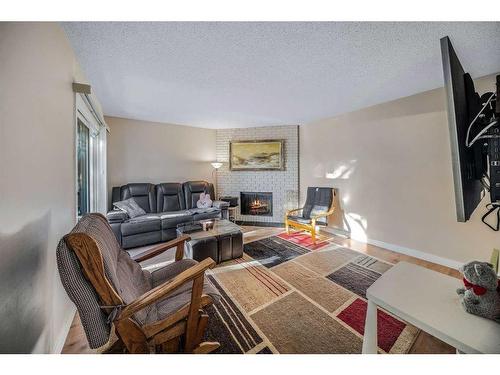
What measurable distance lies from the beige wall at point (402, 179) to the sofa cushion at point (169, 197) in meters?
3.03

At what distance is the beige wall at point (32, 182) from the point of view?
839mm

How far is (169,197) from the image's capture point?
402cm

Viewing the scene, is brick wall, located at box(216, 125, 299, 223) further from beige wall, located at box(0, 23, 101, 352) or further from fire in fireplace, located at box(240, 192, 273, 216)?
beige wall, located at box(0, 23, 101, 352)

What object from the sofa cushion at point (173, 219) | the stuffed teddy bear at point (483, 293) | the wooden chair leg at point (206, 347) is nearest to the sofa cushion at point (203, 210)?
the sofa cushion at point (173, 219)

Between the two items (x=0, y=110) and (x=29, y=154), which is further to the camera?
(x=29, y=154)

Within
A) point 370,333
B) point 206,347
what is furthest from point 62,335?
point 370,333

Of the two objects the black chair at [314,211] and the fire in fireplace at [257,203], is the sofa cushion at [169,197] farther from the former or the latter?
the black chair at [314,211]

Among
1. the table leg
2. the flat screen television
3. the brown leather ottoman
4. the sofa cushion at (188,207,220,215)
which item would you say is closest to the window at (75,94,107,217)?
the brown leather ottoman

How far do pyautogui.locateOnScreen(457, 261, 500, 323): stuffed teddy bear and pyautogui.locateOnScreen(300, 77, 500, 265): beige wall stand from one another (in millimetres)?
2158

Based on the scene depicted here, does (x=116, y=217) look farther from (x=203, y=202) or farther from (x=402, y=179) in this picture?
(x=402, y=179)

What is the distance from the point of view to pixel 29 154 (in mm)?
1015
